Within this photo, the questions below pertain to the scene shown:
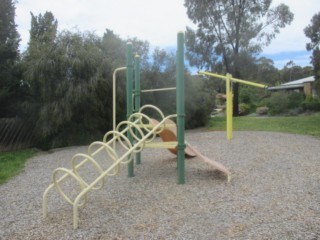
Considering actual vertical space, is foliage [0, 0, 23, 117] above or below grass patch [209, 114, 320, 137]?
above

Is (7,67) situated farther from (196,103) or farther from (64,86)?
(196,103)

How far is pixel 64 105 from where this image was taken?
9.78 m

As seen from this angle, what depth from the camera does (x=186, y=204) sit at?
3947 mm

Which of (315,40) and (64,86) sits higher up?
(315,40)

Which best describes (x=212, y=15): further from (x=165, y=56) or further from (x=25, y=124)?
(x=25, y=124)

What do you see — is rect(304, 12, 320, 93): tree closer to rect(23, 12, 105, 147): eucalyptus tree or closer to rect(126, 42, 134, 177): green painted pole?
rect(23, 12, 105, 147): eucalyptus tree

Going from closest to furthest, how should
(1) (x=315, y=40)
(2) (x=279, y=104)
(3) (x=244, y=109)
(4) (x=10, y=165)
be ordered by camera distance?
(4) (x=10, y=165) < (1) (x=315, y=40) < (2) (x=279, y=104) < (3) (x=244, y=109)

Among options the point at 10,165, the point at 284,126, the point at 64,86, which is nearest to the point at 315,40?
the point at 284,126

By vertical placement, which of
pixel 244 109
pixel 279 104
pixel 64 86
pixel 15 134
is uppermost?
pixel 64 86

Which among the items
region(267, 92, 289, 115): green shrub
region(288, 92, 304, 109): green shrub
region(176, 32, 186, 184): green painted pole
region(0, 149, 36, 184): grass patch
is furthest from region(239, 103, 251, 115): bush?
region(176, 32, 186, 184): green painted pole

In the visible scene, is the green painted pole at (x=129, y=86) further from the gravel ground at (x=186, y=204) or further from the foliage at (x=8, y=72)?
the foliage at (x=8, y=72)

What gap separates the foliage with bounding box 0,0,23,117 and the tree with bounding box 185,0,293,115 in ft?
43.4

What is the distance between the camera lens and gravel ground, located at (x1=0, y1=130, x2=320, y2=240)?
3.16 m

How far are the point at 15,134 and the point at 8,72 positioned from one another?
1.89m
